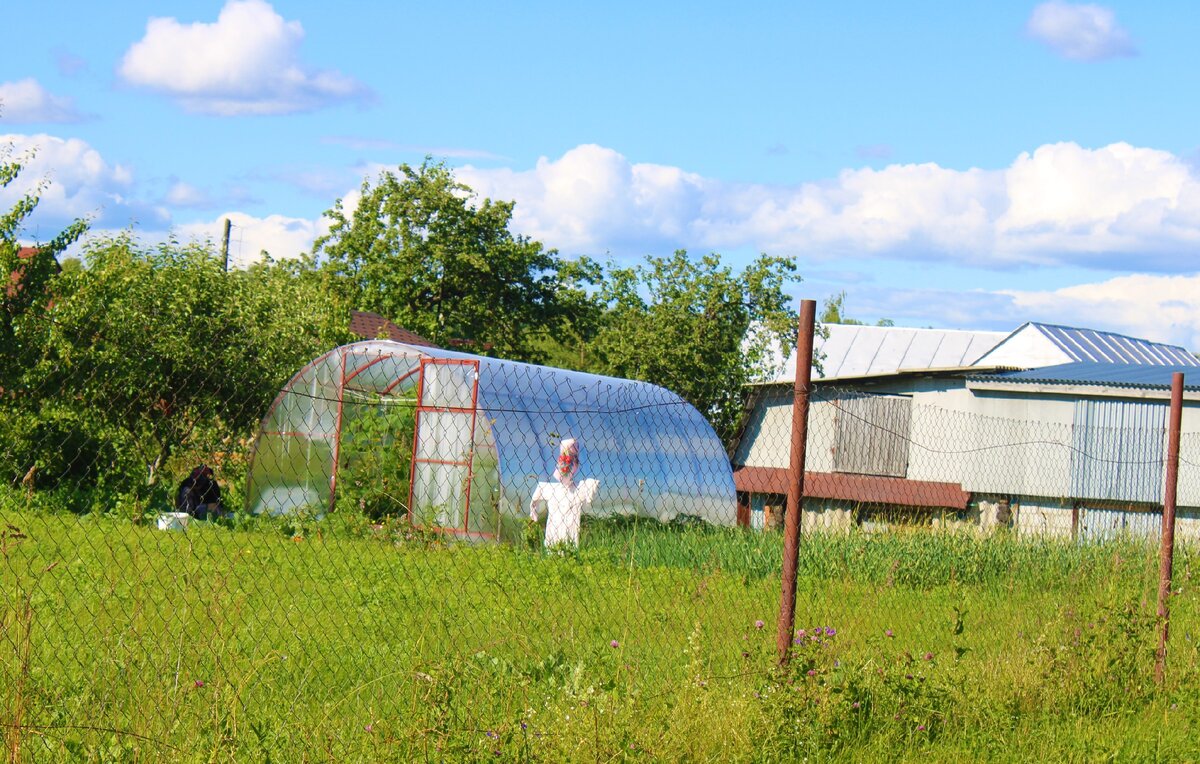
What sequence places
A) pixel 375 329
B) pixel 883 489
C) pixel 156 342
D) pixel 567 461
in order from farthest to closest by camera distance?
pixel 375 329, pixel 883 489, pixel 156 342, pixel 567 461

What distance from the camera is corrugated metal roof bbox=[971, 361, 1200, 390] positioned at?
22.6 metres

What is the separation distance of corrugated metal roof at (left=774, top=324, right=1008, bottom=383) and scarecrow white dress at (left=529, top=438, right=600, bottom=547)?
18009mm

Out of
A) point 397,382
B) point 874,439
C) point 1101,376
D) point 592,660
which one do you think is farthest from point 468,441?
point 1101,376

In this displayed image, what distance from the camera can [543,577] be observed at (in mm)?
10836

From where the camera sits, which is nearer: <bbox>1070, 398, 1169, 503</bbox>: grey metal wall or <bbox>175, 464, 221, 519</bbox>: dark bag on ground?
<bbox>175, 464, 221, 519</bbox>: dark bag on ground

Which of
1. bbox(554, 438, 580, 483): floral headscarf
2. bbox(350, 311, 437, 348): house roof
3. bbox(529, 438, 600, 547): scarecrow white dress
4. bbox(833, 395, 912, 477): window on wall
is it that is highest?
bbox(350, 311, 437, 348): house roof

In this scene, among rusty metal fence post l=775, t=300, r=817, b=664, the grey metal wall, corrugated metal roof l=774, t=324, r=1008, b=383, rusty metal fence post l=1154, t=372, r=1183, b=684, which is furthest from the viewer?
corrugated metal roof l=774, t=324, r=1008, b=383

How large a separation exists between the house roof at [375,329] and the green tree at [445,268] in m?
0.32

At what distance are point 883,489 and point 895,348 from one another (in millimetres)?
8823

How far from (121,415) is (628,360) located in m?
14.1

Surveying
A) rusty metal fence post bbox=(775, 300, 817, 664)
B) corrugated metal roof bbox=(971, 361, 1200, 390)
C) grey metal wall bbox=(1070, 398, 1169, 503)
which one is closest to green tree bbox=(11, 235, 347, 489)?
rusty metal fence post bbox=(775, 300, 817, 664)

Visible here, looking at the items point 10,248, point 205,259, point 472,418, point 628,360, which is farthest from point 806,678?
point 628,360

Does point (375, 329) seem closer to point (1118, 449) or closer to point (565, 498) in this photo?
point (1118, 449)

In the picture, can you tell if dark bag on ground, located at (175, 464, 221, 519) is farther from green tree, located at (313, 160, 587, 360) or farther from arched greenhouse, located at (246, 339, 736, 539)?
green tree, located at (313, 160, 587, 360)
